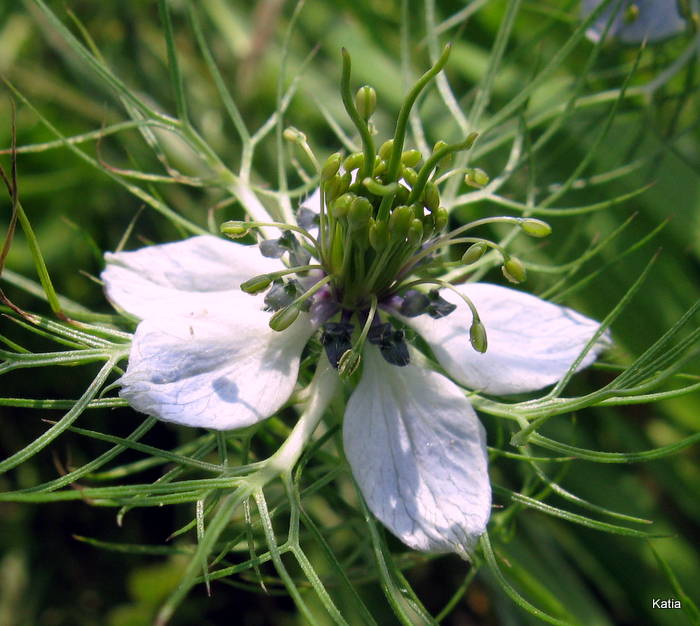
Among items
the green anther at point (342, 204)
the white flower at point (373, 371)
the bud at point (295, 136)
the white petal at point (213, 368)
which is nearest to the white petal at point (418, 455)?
the white flower at point (373, 371)

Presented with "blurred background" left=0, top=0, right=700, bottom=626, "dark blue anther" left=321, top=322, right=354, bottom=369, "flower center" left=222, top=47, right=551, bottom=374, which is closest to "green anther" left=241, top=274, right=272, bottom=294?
"flower center" left=222, top=47, right=551, bottom=374

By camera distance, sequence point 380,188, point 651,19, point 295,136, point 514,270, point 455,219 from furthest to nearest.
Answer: point 455,219
point 651,19
point 295,136
point 514,270
point 380,188

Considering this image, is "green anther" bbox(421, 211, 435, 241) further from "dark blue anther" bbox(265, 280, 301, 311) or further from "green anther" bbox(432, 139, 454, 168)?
"dark blue anther" bbox(265, 280, 301, 311)

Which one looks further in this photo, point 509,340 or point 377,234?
point 509,340

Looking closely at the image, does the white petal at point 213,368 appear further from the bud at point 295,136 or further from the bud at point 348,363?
the bud at point 295,136

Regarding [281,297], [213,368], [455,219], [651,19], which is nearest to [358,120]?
[281,297]

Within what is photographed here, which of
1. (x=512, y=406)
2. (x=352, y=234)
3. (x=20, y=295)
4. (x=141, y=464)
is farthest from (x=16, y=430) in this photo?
(x=512, y=406)

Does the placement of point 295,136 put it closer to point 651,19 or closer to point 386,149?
point 386,149
